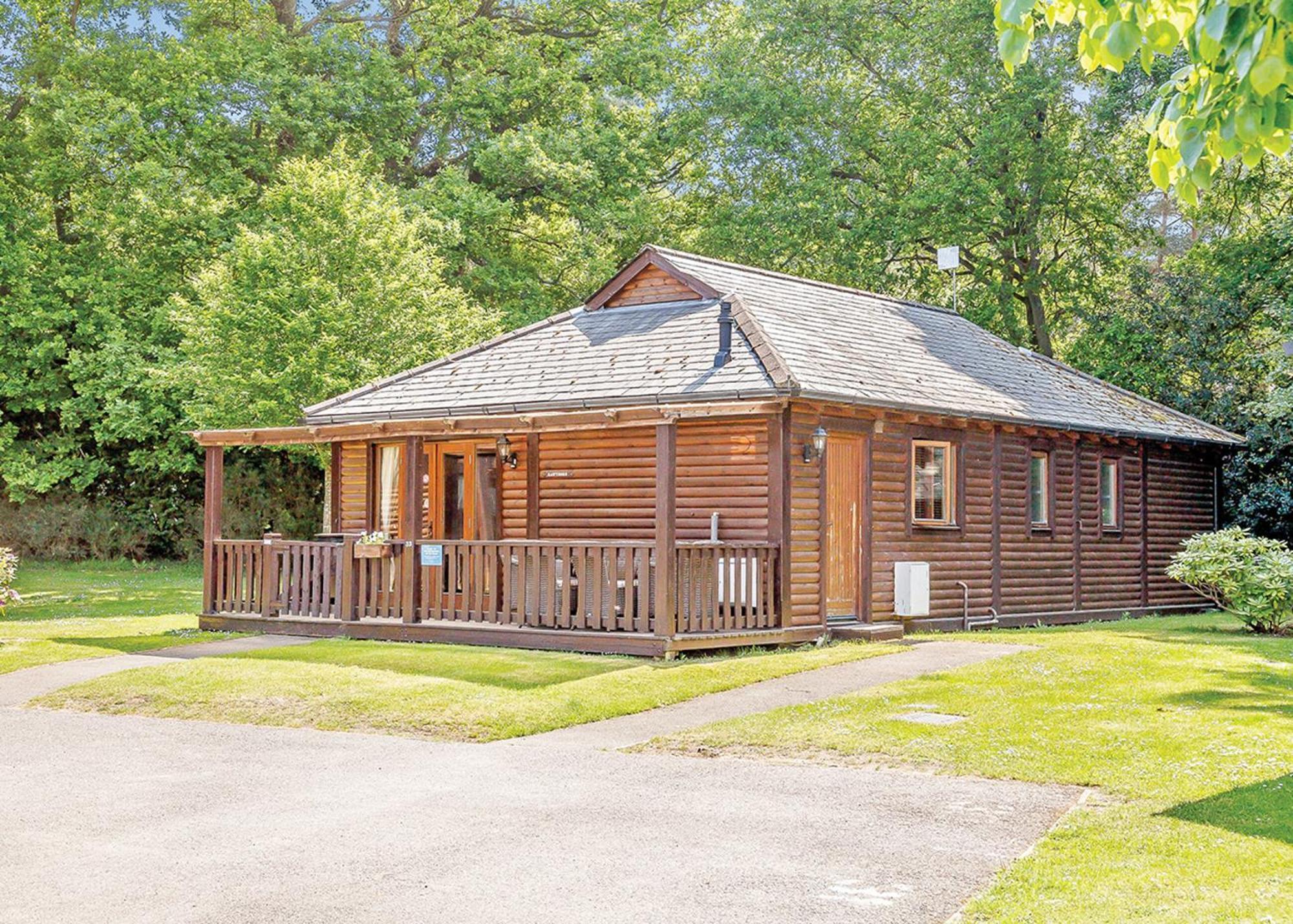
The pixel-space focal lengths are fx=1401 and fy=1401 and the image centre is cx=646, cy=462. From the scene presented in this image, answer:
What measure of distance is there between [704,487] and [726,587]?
1958 mm

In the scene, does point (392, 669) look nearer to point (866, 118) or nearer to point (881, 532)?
point (881, 532)

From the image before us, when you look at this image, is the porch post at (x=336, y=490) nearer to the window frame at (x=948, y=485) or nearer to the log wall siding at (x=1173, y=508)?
the window frame at (x=948, y=485)

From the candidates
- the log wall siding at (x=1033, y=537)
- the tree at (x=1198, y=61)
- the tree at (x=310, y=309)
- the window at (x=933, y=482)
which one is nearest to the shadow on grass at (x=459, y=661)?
the window at (x=933, y=482)

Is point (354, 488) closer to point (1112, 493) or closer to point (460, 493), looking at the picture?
point (460, 493)

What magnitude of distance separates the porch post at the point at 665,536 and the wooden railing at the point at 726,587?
233 mm

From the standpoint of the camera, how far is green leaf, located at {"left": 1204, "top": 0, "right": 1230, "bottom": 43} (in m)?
4.18

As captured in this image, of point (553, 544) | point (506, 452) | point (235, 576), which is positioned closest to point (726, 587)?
point (553, 544)

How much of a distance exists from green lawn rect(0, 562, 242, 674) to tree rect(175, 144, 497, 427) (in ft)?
13.3

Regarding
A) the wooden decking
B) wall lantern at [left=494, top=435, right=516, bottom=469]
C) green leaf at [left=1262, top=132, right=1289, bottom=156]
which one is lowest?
the wooden decking

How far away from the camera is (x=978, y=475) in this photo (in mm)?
20453

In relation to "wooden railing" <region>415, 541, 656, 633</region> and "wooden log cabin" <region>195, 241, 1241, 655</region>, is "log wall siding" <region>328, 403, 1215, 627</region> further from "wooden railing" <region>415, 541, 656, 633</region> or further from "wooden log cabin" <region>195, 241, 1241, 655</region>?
"wooden railing" <region>415, 541, 656, 633</region>

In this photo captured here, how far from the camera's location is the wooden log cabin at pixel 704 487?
1628 cm

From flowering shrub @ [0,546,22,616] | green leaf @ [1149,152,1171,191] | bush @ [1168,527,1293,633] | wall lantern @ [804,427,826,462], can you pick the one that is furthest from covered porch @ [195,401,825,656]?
green leaf @ [1149,152,1171,191]

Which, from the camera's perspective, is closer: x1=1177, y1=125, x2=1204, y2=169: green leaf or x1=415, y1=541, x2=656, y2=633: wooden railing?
x1=1177, y1=125, x2=1204, y2=169: green leaf
